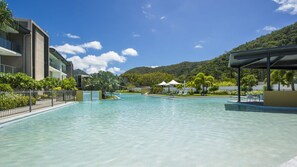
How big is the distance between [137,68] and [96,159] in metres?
94.8

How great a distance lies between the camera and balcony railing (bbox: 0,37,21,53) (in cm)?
1853

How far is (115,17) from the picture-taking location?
22.7 metres

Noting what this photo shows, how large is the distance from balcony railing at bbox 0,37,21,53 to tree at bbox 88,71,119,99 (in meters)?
8.70

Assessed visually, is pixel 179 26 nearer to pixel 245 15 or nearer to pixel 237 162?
pixel 245 15

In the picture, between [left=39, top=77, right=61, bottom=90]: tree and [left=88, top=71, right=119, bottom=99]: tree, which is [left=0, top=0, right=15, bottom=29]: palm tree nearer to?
[left=39, top=77, right=61, bottom=90]: tree

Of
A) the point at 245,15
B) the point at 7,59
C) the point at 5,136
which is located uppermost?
the point at 245,15

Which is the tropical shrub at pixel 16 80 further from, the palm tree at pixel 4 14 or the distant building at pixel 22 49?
the palm tree at pixel 4 14

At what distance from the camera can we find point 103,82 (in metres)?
27.1

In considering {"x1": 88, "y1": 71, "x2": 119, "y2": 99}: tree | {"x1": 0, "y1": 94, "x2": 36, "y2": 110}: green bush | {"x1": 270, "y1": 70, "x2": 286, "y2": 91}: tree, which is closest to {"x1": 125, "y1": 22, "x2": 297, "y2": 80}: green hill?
{"x1": 270, "y1": 70, "x2": 286, "y2": 91}: tree

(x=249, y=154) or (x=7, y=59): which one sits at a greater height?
(x=7, y=59)

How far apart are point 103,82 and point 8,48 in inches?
415

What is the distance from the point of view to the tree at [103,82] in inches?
1067

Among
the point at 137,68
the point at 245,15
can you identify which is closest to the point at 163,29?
the point at 245,15

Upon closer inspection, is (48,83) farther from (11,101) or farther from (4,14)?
(4,14)
